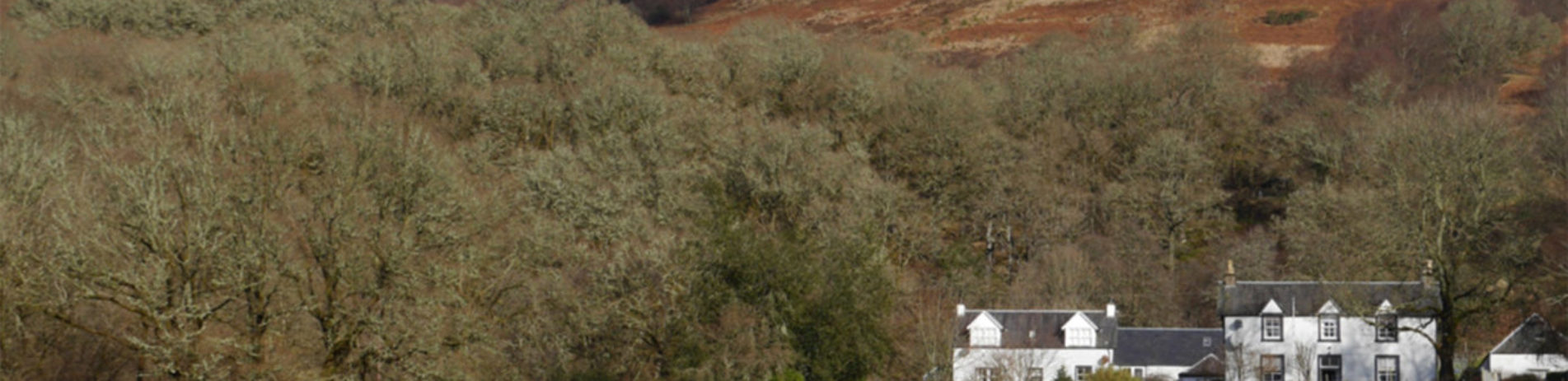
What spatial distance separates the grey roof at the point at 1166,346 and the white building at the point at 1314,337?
0.96 metres

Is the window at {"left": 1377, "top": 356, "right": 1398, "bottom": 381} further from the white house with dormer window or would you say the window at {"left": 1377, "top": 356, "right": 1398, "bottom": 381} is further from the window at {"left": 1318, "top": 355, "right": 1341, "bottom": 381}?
the white house with dormer window

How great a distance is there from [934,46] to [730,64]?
184ft

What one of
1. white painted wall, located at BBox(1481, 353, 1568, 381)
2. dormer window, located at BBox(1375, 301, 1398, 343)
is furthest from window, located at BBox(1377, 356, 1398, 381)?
white painted wall, located at BBox(1481, 353, 1568, 381)

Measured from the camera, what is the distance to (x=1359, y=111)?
219ft

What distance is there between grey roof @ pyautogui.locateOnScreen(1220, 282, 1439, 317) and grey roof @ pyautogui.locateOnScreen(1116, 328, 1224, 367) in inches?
50.9

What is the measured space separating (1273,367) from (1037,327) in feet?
23.3

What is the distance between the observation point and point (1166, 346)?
155 ft

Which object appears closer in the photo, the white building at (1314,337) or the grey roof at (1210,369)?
the grey roof at (1210,369)

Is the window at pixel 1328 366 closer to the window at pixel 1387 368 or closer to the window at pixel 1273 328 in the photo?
→ the window at pixel 1387 368

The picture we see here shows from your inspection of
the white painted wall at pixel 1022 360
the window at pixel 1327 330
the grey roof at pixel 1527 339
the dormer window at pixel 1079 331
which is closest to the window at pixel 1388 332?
the window at pixel 1327 330

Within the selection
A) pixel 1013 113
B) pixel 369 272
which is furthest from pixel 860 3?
pixel 369 272

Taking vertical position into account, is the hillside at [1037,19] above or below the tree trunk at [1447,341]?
below


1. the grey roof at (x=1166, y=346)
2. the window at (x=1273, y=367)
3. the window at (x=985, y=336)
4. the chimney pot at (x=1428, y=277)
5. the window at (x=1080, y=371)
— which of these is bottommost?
the window at (x=1080, y=371)

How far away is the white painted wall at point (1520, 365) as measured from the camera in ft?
134
